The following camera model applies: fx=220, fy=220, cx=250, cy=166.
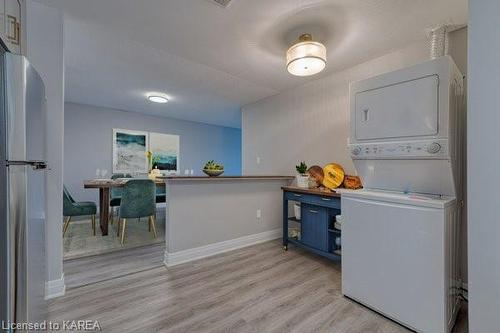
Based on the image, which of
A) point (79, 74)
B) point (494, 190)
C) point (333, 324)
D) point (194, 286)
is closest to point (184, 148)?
point (79, 74)

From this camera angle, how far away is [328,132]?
9.70 ft

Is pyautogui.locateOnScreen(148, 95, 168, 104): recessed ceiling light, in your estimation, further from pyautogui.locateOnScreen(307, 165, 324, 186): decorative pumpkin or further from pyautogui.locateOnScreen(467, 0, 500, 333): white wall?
pyautogui.locateOnScreen(467, 0, 500, 333): white wall

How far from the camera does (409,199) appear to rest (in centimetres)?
143

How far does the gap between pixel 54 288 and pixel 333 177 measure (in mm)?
2784

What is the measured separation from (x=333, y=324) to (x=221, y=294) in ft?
2.85

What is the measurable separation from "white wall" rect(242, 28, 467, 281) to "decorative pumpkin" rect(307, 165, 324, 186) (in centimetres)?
16

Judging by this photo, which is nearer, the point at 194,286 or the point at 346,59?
the point at 194,286

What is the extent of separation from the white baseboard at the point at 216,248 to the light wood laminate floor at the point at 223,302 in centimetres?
10

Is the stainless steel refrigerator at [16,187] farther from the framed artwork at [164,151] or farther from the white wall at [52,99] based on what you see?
the framed artwork at [164,151]

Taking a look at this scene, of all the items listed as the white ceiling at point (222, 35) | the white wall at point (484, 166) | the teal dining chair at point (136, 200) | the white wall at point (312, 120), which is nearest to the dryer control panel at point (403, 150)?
the white wall at point (484, 166)

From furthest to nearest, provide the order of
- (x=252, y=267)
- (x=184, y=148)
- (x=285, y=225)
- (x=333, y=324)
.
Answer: (x=184, y=148)
(x=285, y=225)
(x=252, y=267)
(x=333, y=324)

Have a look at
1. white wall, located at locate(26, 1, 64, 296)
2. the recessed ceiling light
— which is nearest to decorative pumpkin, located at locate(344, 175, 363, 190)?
white wall, located at locate(26, 1, 64, 296)

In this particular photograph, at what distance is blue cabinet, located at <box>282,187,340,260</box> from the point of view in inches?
89.9

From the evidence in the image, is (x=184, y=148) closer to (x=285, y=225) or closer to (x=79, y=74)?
(x=79, y=74)
